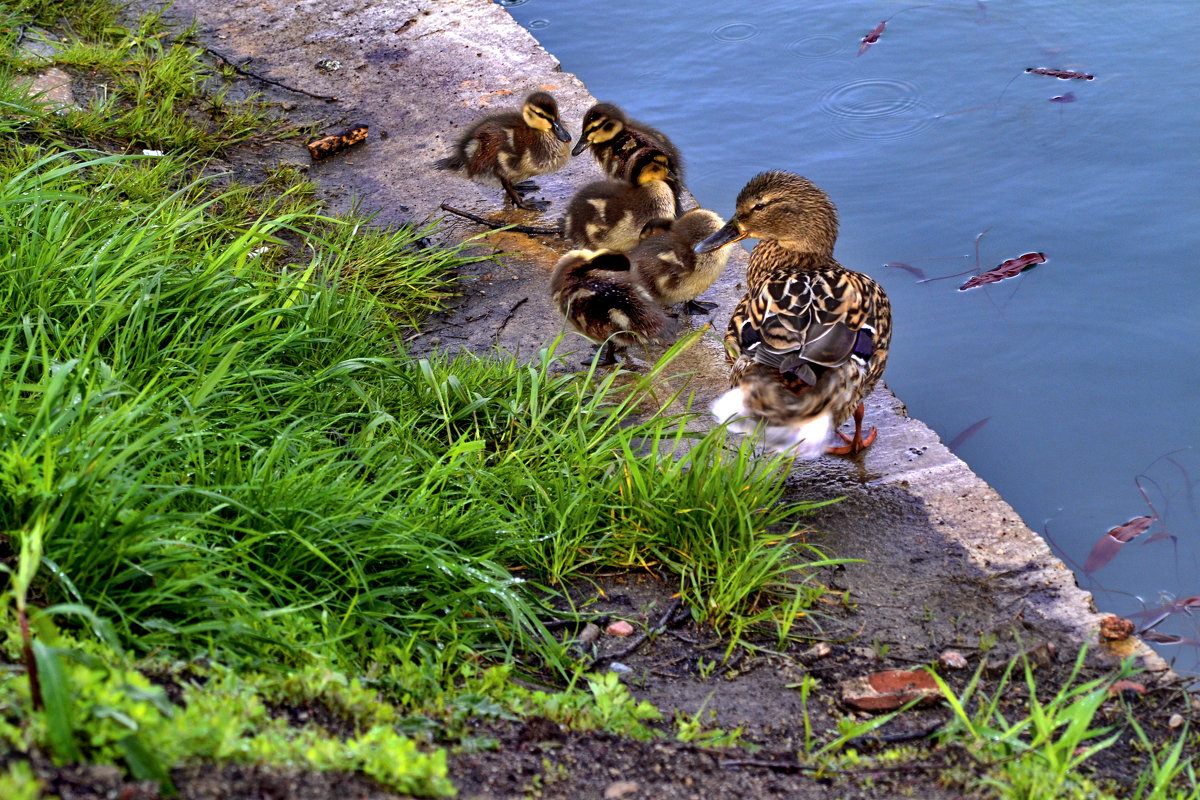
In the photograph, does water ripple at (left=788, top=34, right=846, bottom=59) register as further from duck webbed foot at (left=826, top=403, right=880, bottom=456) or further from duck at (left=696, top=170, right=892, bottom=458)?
duck webbed foot at (left=826, top=403, right=880, bottom=456)

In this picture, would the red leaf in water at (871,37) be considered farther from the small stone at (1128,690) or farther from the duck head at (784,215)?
the small stone at (1128,690)

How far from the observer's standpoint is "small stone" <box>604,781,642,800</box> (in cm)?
182

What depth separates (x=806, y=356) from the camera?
9.74ft

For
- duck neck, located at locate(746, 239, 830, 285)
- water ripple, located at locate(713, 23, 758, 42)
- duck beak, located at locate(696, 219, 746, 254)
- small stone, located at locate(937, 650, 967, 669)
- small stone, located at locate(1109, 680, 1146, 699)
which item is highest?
water ripple, located at locate(713, 23, 758, 42)

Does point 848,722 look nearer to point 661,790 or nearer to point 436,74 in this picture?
point 661,790

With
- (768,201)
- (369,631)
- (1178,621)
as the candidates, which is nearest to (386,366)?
(369,631)

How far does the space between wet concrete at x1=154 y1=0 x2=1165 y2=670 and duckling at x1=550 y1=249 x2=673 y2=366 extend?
Answer: 189 millimetres

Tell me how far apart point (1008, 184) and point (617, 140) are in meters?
1.83

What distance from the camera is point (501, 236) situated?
4.62 m

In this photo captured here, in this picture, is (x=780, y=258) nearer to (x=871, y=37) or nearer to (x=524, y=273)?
(x=524, y=273)

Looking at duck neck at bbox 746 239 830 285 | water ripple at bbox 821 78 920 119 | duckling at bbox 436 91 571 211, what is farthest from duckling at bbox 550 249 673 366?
water ripple at bbox 821 78 920 119

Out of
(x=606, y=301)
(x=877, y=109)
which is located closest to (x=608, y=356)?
(x=606, y=301)

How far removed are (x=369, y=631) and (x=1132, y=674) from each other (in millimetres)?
1701

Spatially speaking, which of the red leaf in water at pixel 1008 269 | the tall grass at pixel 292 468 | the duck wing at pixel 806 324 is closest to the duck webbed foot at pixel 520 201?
the tall grass at pixel 292 468
